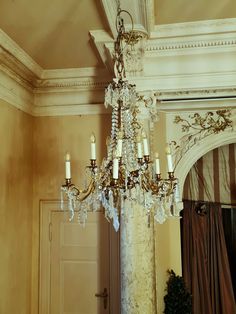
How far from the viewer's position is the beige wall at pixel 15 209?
3408mm

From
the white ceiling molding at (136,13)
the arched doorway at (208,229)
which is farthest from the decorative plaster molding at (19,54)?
the arched doorway at (208,229)

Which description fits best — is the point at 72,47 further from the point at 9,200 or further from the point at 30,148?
the point at 9,200

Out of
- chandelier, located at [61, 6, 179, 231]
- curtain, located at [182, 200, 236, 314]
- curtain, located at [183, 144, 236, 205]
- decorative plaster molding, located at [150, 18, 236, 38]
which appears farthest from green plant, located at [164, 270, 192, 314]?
decorative plaster molding, located at [150, 18, 236, 38]

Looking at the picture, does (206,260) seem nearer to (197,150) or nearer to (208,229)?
(208,229)

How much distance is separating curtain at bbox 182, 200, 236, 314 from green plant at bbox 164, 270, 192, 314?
3.38ft

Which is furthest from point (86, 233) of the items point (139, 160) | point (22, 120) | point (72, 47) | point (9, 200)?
point (139, 160)

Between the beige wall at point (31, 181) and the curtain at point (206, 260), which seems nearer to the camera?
the beige wall at point (31, 181)

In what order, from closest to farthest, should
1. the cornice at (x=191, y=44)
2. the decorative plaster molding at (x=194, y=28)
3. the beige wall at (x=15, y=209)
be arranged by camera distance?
1. the decorative plaster molding at (x=194, y=28)
2. the cornice at (x=191, y=44)
3. the beige wall at (x=15, y=209)

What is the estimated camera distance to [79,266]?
3.95 meters

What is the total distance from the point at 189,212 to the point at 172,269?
3.54ft

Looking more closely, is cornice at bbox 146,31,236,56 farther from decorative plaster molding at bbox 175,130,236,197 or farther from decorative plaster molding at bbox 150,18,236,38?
decorative plaster molding at bbox 175,130,236,197

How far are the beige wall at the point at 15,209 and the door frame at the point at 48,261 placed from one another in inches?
5.5

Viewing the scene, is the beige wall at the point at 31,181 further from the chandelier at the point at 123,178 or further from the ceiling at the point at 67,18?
the chandelier at the point at 123,178

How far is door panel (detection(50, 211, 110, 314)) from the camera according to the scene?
3895 millimetres
